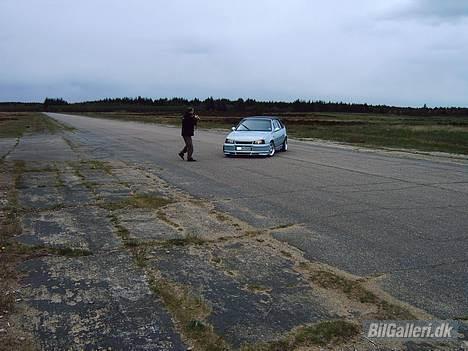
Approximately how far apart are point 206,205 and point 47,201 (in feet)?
10.2

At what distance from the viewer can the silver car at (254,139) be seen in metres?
17.9

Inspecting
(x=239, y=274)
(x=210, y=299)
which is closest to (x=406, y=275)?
(x=239, y=274)

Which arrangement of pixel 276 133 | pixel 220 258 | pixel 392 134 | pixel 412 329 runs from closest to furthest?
pixel 412 329 < pixel 220 258 < pixel 276 133 < pixel 392 134

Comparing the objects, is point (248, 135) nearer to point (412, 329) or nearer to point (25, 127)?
point (412, 329)

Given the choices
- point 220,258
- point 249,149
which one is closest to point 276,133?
point 249,149

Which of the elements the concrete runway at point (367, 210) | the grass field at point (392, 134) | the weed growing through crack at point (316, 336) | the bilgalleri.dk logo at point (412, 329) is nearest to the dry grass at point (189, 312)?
the weed growing through crack at point (316, 336)

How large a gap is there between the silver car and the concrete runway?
135cm

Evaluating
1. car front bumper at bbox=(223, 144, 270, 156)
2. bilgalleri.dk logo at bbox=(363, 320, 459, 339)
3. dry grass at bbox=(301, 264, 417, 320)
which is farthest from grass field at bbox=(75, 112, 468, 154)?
bilgalleri.dk logo at bbox=(363, 320, 459, 339)

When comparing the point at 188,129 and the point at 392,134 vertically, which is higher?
the point at 188,129

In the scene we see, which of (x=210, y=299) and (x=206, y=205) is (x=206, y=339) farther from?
(x=206, y=205)

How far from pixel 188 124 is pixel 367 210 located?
9.71 m

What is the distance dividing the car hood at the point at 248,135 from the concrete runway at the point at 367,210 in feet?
5.35

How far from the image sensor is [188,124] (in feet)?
55.1

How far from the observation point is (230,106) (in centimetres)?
15175
